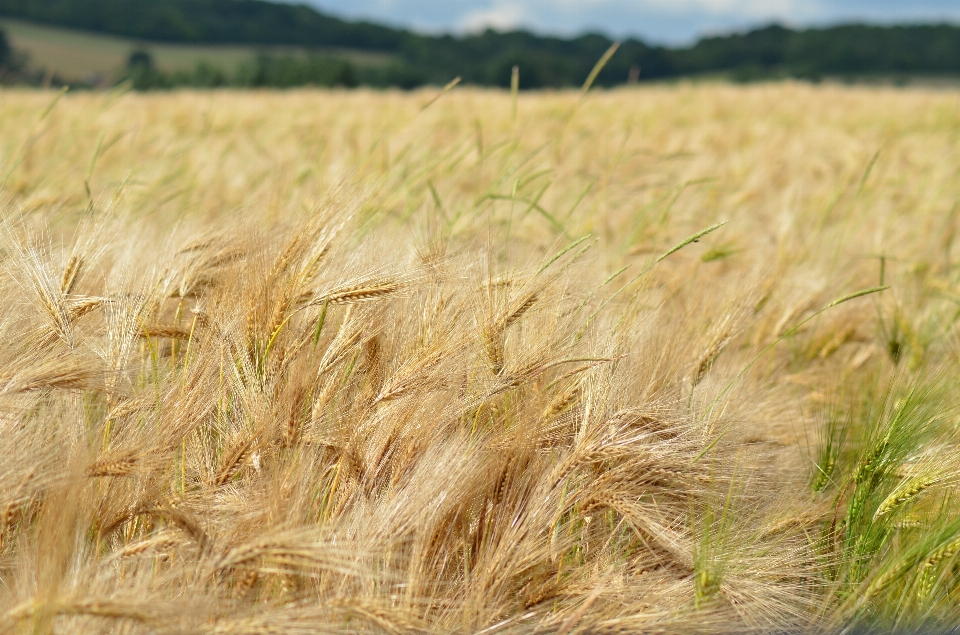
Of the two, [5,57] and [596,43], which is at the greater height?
[596,43]

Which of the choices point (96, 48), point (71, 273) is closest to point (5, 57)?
point (71, 273)

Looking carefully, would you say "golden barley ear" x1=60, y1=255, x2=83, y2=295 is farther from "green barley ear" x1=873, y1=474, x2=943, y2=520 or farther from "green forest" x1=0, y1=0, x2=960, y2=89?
"green forest" x1=0, y1=0, x2=960, y2=89

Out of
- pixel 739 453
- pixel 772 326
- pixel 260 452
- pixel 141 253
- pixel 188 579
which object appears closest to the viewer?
pixel 188 579

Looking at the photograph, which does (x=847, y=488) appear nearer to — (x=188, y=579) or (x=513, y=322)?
(x=513, y=322)

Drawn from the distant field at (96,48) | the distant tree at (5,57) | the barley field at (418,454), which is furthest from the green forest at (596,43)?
the barley field at (418,454)

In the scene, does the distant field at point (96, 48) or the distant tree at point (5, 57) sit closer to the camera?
the distant tree at point (5, 57)

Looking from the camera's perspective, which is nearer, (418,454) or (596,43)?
(418,454)

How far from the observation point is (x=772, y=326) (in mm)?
1539

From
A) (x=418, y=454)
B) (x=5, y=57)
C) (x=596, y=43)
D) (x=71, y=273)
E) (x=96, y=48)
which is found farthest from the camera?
(x=596, y=43)

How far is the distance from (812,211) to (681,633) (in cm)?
241

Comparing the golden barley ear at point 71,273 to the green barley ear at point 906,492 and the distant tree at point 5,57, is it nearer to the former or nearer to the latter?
the green barley ear at point 906,492

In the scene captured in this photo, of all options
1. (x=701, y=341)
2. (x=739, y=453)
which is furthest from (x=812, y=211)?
(x=739, y=453)

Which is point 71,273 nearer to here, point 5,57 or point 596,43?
point 5,57

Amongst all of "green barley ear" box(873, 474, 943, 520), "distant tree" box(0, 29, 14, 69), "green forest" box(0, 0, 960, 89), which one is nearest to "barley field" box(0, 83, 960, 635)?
"green barley ear" box(873, 474, 943, 520)
